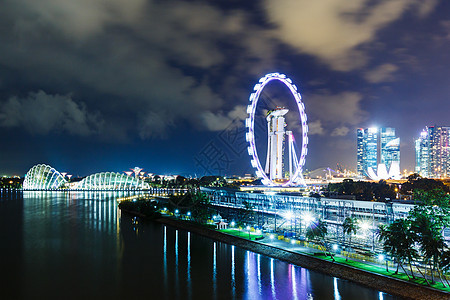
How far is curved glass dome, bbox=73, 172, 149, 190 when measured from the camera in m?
94.4

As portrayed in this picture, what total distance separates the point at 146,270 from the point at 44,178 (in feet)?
279

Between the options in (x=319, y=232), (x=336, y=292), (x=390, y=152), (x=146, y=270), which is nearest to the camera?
(x=336, y=292)

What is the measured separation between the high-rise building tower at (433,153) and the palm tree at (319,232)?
117995 millimetres

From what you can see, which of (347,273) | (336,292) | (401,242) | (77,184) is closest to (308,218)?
(347,273)

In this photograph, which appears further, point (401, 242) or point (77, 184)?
point (77, 184)

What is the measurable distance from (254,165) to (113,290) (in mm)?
22913

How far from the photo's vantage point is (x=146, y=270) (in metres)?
18.8

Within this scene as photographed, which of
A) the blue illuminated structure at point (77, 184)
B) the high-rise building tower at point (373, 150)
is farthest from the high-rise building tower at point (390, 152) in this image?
the blue illuminated structure at point (77, 184)

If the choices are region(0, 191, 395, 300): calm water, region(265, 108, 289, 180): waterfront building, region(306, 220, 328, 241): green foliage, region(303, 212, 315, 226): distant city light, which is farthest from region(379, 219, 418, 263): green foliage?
region(265, 108, 289, 180): waterfront building

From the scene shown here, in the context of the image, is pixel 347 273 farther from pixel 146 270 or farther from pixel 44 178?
pixel 44 178

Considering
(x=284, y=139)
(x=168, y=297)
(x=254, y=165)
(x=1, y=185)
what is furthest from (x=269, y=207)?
(x=1, y=185)

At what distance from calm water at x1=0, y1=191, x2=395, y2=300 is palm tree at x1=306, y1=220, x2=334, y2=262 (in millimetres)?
2048

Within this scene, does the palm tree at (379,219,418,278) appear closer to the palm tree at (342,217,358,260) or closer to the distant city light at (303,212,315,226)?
Result: the palm tree at (342,217,358,260)

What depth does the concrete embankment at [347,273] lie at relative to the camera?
12719 millimetres
